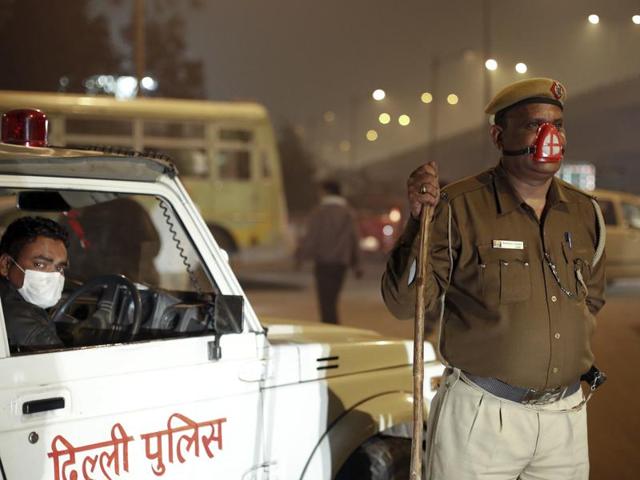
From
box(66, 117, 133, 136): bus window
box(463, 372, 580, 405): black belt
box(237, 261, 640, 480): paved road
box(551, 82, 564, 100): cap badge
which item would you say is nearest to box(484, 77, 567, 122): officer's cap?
box(551, 82, 564, 100): cap badge

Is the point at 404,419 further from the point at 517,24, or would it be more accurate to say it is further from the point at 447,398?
the point at 517,24

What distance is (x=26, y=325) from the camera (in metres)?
2.82

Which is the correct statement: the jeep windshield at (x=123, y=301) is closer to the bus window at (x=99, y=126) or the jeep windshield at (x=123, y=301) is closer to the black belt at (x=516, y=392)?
the black belt at (x=516, y=392)

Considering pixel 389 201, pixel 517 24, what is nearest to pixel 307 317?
pixel 517 24

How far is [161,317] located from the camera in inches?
132

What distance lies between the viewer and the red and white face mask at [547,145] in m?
2.66

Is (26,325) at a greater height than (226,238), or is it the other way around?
(226,238)

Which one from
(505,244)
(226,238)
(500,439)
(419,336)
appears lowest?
(500,439)

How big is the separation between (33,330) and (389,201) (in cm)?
2293

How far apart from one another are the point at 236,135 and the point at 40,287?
12.5 metres

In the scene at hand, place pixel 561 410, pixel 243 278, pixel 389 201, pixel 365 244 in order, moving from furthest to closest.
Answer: pixel 389 201 < pixel 365 244 < pixel 243 278 < pixel 561 410

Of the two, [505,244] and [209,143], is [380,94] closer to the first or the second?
[209,143]

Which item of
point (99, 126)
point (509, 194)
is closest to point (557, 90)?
point (509, 194)

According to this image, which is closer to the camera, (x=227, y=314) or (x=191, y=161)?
(x=227, y=314)
